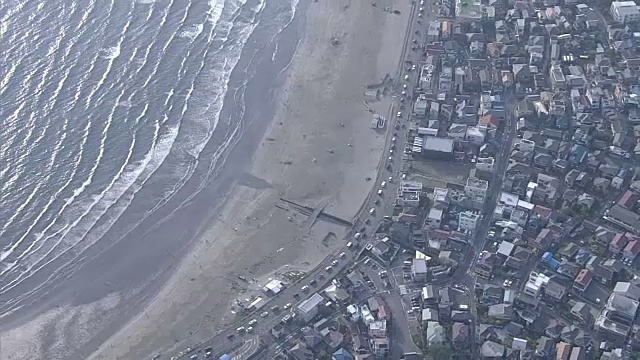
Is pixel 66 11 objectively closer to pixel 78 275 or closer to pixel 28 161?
pixel 28 161

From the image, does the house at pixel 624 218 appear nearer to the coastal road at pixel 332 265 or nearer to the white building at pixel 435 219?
the white building at pixel 435 219

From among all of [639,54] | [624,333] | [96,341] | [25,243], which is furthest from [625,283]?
[25,243]

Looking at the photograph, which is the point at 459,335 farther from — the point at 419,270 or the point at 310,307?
the point at 310,307

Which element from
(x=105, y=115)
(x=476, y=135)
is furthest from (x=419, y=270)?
(x=105, y=115)

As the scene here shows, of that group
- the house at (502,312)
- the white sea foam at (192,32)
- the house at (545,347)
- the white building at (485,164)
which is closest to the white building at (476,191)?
the white building at (485,164)

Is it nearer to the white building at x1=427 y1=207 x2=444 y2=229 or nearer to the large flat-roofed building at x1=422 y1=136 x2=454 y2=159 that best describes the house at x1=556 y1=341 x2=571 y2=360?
the white building at x1=427 y1=207 x2=444 y2=229
